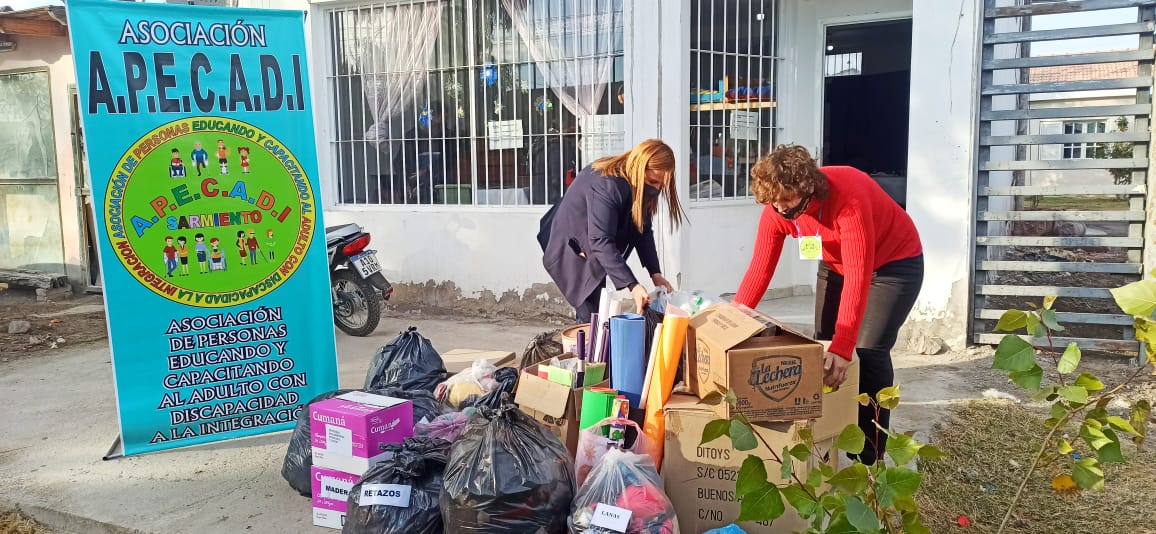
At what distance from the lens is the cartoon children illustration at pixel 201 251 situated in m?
4.06

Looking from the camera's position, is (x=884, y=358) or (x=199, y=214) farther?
(x=199, y=214)

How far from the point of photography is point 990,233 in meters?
6.09

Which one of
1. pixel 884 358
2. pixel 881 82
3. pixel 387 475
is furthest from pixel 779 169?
pixel 881 82

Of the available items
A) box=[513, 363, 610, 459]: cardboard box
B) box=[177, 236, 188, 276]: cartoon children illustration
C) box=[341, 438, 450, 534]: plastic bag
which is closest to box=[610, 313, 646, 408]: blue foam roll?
box=[513, 363, 610, 459]: cardboard box

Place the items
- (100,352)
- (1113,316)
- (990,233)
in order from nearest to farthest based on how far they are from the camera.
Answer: (1113,316) → (990,233) → (100,352)

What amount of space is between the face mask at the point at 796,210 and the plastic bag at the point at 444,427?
1.51 m

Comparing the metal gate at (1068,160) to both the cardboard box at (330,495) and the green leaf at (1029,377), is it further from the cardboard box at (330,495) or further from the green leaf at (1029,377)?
the cardboard box at (330,495)

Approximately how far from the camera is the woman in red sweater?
3006 millimetres

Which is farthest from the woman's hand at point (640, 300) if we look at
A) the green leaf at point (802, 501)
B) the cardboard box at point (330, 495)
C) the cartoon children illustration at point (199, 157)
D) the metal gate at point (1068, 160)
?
the metal gate at point (1068, 160)

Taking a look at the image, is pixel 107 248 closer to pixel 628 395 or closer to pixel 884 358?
pixel 628 395

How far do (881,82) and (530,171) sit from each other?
4.50 metres

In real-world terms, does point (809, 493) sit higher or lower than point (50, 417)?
higher

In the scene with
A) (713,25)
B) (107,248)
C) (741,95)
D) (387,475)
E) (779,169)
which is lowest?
(387,475)

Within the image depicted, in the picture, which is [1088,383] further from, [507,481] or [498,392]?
[498,392]
